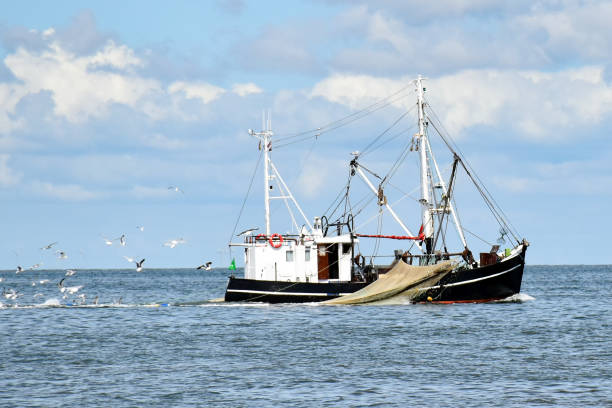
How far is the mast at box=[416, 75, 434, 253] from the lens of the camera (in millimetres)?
55938

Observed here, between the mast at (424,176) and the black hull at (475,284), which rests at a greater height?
the mast at (424,176)

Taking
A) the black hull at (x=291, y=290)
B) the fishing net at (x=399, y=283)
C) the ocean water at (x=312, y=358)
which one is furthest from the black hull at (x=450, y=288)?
the ocean water at (x=312, y=358)

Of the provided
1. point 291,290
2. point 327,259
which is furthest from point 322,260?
point 291,290

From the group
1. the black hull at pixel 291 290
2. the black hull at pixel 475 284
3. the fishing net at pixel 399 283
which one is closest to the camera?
the fishing net at pixel 399 283

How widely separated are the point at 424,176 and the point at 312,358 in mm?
25813

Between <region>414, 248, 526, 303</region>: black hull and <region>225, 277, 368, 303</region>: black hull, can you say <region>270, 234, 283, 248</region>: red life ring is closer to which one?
<region>225, 277, 368, 303</region>: black hull

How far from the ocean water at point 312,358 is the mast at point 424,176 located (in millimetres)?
5618

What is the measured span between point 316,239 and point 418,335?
48.7 feet

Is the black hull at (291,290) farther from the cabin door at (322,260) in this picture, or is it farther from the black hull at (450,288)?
the cabin door at (322,260)

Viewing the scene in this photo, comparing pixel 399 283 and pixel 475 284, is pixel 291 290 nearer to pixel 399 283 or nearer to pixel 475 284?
pixel 399 283

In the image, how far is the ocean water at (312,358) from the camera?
2466 centimetres

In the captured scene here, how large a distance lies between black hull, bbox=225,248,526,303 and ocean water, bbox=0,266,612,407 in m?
0.91

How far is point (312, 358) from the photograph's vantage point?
1258 inches

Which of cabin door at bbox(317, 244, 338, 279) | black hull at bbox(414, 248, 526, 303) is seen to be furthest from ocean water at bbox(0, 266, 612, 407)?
cabin door at bbox(317, 244, 338, 279)
